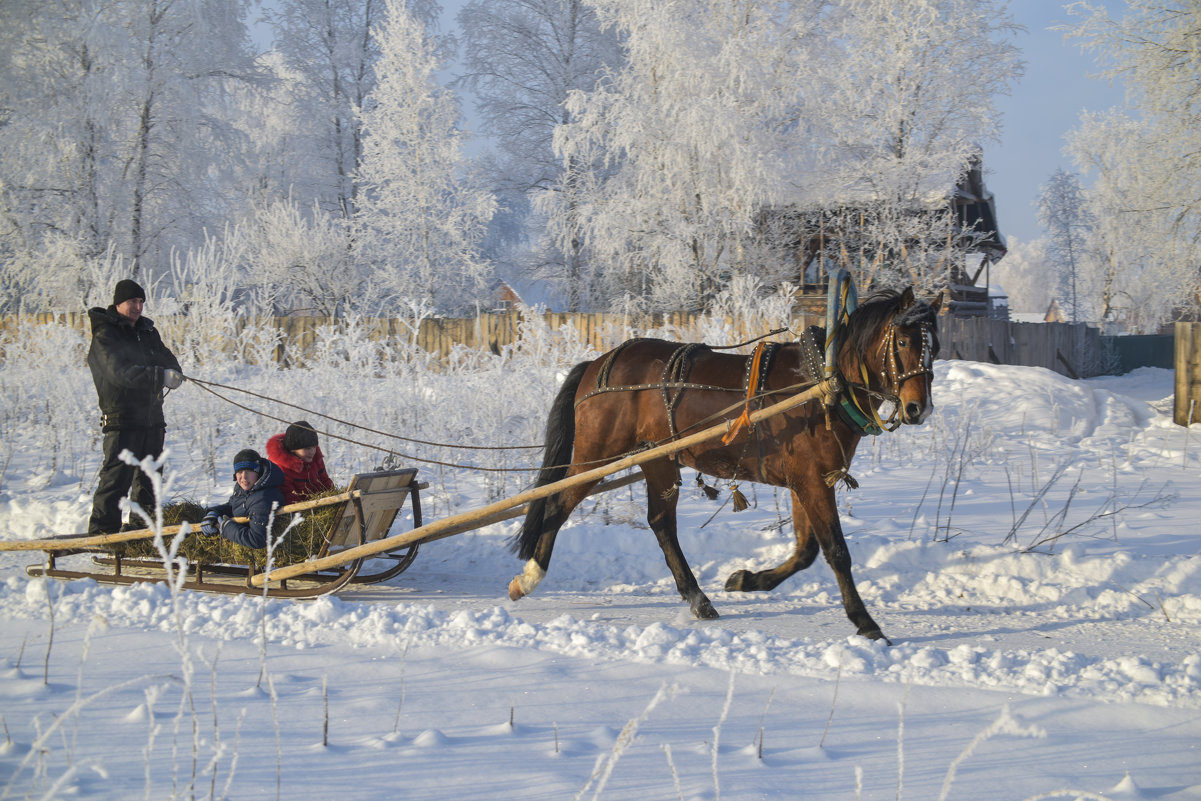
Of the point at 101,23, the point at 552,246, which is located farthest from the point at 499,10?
the point at 101,23

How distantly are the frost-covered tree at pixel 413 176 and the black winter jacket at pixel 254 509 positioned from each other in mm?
19611

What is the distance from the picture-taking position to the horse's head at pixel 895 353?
3.95m

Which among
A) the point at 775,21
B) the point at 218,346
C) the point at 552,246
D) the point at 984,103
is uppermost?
the point at 775,21

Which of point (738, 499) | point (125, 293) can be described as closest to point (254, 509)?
point (125, 293)

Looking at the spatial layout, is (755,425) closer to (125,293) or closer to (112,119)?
(125,293)

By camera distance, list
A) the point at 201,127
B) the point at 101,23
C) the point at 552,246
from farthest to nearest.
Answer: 1. the point at 552,246
2. the point at 201,127
3. the point at 101,23

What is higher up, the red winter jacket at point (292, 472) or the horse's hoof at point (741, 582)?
the red winter jacket at point (292, 472)

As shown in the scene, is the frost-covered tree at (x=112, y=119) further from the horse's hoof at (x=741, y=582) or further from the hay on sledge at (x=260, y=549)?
the horse's hoof at (x=741, y=582)

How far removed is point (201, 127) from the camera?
2102 centimetres

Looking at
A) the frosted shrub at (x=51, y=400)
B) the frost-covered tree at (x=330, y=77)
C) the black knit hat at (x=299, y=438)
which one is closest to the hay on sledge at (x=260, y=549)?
the black knit hat at (x=299, y=438)

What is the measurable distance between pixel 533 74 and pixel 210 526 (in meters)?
25.4

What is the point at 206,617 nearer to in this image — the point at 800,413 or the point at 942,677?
the point at 800,413

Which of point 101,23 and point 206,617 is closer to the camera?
point 206,617

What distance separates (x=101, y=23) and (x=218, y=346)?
11.5m
